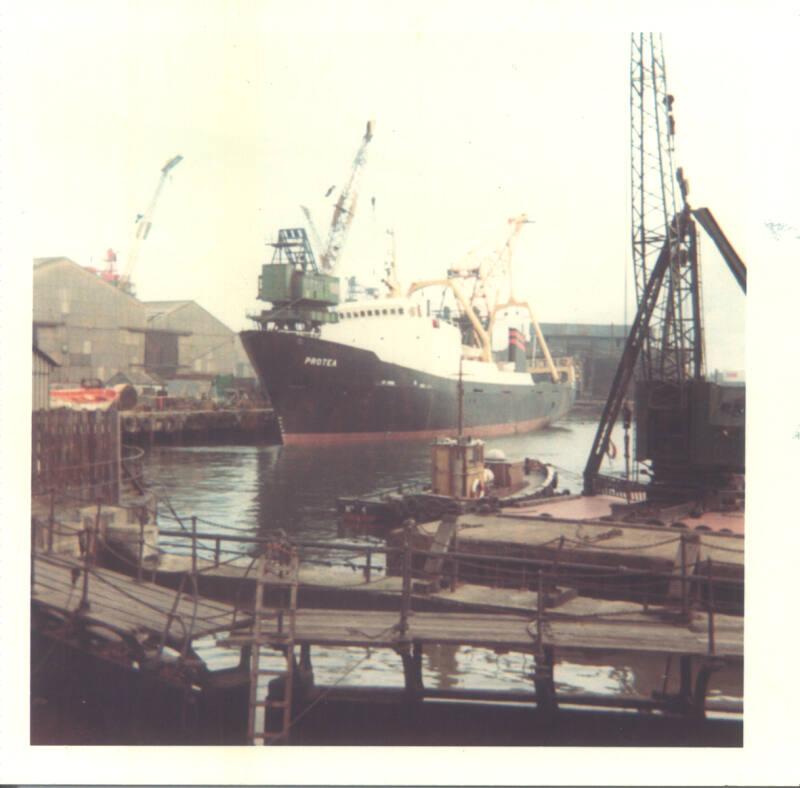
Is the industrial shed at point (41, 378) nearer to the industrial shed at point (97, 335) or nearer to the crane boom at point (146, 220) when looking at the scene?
the crane boom at point (146, 220)

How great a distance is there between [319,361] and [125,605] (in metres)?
40.9

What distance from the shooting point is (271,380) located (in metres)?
49.9

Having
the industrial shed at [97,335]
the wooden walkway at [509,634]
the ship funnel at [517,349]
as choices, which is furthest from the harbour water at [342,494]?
the ship funnel at [517,349]

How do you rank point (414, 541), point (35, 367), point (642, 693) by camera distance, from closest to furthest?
point (642, 693) → point (35, 367) → point (414, 541)

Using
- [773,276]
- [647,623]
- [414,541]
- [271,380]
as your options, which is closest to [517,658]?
[414,541]

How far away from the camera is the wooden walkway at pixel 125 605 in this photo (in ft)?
30.1

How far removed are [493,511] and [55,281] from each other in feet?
37.1

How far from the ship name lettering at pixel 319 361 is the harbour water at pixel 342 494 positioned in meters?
5.61

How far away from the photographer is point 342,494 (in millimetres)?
32750

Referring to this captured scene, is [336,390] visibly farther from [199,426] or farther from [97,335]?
[97,335]

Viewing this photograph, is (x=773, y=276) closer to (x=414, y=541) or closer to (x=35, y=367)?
(x=414, y=541)

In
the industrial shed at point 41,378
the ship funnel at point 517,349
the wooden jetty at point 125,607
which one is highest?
the ship funnel at point 517,349

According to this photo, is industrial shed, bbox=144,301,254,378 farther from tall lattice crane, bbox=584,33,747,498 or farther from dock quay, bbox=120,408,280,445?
tall lattice crane, bbox=584,33,747,498

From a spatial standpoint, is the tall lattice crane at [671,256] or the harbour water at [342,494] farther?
the tall lattice crane at [671,256]
